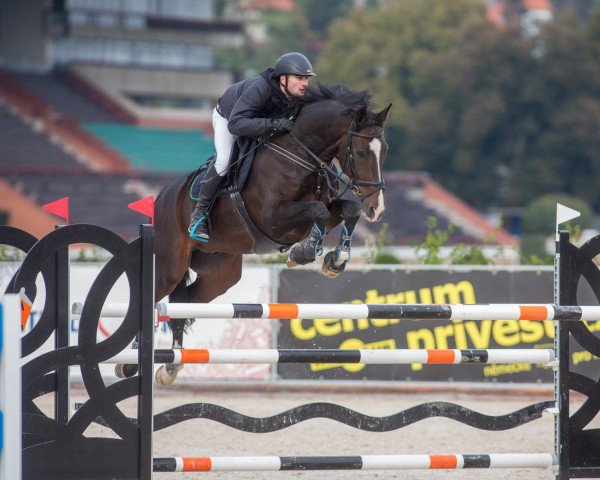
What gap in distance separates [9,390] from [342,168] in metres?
2.77

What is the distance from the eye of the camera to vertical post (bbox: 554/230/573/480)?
483 centimetres

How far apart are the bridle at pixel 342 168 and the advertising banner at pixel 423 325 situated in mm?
3020

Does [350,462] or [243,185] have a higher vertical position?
[243,185]

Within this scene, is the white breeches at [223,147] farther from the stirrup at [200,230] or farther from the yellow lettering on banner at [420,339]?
the yellow lettering on banner at [420,339]

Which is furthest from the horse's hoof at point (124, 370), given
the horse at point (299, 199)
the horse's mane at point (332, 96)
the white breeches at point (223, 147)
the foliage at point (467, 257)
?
the foliage at point (467, 257)

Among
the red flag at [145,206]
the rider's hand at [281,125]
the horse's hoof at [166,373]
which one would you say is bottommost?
the horse's hoof at [166,373]

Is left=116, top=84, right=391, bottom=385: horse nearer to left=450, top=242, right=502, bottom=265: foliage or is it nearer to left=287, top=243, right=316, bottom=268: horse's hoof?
left=287, top=243, right=316, bottom=268: horse's hoof

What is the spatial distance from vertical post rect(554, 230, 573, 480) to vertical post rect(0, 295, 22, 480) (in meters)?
2.52

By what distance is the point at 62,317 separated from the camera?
4.57 metres

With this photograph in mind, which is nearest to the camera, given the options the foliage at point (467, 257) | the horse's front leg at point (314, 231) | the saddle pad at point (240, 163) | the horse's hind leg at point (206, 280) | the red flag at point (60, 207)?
the red flag at point (60, 207)

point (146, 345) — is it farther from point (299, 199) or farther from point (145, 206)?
point (299, 199)

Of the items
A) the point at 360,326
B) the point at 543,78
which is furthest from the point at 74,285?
the point at 543,78

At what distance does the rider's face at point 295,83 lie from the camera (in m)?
5.87

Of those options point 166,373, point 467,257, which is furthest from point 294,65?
point 467,257
